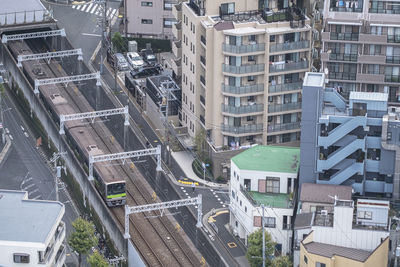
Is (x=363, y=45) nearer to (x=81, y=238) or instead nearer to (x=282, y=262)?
(x=282, y=262)

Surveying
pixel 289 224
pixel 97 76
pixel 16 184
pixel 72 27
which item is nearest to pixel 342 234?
pixel 289 224

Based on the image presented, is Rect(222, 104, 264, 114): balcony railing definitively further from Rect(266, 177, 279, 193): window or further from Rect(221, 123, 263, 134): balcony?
Rect(266, 177, 279, 193): window

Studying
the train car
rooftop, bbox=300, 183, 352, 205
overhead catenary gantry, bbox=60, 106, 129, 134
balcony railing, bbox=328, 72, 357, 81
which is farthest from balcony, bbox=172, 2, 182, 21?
rooftop, bbox=300, 183, 352, 205

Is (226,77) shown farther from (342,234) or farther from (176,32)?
(342,234)

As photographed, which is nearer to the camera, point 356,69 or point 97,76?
point 356,69

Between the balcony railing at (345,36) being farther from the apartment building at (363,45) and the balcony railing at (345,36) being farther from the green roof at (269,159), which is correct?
the green roof at (269,159)

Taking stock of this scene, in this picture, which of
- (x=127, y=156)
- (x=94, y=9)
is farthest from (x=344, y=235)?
(x=94, y=9)
